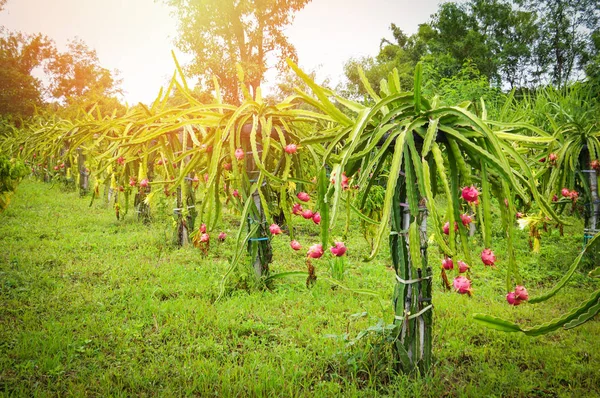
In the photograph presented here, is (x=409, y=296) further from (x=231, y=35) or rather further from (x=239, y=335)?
(x=231, y=35)

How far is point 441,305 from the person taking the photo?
3.03m


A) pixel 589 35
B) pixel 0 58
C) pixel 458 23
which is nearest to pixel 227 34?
pixel 0 58

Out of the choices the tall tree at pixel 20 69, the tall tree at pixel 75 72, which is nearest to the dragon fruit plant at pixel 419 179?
the tall tree at pixel 20 69

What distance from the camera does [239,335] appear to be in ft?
8.30

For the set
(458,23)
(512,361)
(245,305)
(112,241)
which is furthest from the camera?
(458,23)

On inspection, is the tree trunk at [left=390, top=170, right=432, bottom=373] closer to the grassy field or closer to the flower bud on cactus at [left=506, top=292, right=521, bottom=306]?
the grassy field

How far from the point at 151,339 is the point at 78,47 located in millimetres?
15248

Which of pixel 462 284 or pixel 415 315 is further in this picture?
pixel 415 315

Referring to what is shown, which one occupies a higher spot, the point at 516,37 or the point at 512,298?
the point at 516,37

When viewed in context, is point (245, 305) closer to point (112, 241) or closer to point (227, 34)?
point (112, 241)

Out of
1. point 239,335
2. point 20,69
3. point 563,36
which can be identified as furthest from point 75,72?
point 563,36

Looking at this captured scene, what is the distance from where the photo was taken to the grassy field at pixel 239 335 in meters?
1.95

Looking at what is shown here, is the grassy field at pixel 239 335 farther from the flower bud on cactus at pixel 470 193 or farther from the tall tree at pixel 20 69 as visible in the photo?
the tall tree at pixel 20 69

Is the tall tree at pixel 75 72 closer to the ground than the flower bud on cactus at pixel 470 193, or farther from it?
farther from it
